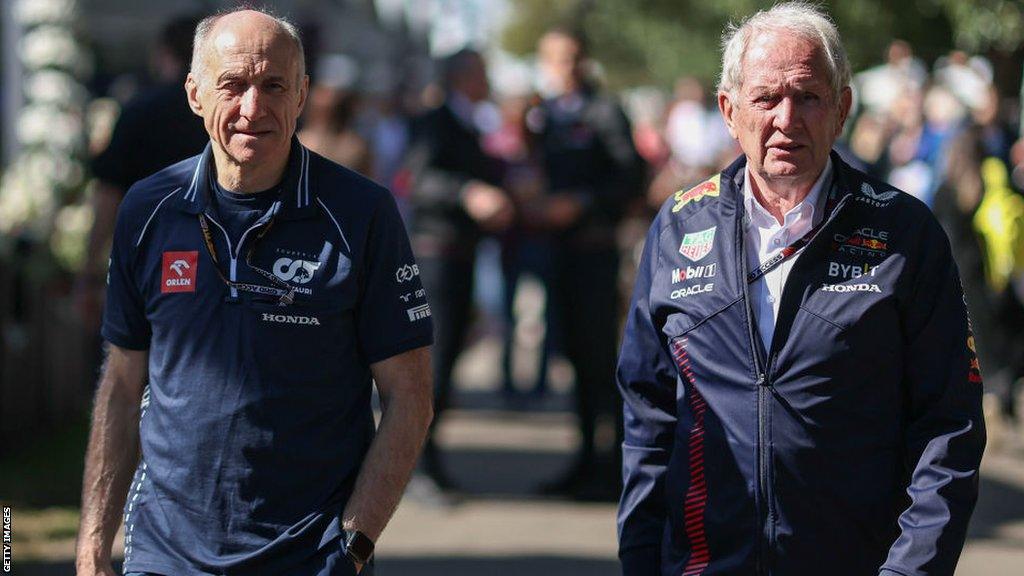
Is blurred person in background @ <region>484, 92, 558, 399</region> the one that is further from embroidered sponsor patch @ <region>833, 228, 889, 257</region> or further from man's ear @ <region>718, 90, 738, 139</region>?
embroidered sponsor patch @ <region>833, 228, 889, 257</region>

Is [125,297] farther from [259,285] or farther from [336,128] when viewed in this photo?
[336,128]

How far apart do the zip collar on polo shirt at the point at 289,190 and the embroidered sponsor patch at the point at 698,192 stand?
85 cm

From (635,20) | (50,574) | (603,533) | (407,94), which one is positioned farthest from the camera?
(635,20)

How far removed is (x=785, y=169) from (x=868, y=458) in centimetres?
65

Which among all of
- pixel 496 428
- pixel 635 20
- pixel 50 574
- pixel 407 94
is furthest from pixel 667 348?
pixel 635 20

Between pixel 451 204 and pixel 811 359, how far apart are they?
565cm

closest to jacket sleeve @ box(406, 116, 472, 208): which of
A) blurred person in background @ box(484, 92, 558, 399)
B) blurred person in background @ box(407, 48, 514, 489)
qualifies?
blurred person in background @ box(407, 48, 514, 489)

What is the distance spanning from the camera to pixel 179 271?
3.99 meters

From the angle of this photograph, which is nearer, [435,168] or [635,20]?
[435,168]

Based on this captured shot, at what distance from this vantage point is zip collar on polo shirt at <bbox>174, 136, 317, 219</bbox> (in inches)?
157

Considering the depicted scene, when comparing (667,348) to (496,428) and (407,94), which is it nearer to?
(496,428)

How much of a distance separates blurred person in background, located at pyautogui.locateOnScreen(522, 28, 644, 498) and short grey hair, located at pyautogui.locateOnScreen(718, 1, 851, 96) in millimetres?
5148

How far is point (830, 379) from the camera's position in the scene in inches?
148

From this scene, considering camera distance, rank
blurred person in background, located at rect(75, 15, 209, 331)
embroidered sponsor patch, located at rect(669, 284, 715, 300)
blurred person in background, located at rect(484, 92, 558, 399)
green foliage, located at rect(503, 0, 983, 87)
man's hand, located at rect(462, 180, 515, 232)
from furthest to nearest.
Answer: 1. green foliage, located at rect(503, 0, 983, 87)
2. blurred person in background, located at rect(484, 92, 558, 399)
3. man's hand, located at rect(462, 180, 515, 232)
4. blurred person in background, located at rect(75, 15, 209, 331)
5. embroidered sponsor patch, located at rect(669, 284, 715, 300)
